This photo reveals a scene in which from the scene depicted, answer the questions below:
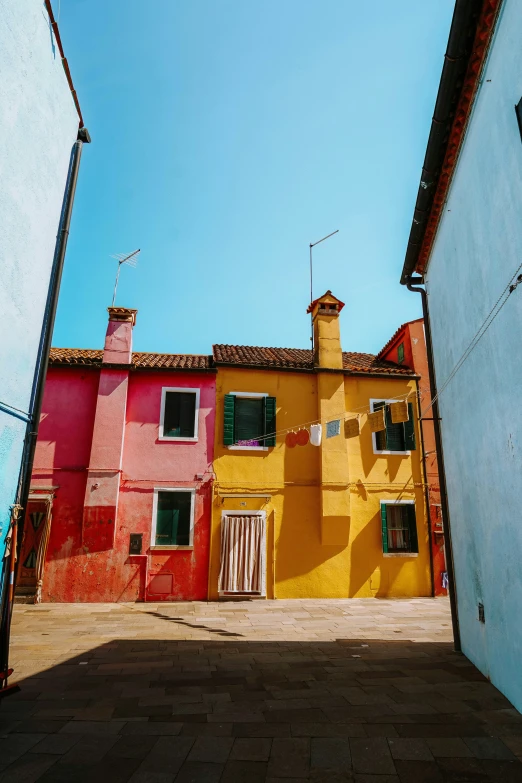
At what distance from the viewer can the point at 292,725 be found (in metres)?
4.34

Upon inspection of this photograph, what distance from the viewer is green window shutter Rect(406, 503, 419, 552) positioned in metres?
13.4

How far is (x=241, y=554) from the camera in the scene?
1253cm

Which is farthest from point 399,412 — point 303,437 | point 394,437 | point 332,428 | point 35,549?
point 35,549

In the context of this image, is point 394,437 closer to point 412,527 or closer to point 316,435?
point 412,527

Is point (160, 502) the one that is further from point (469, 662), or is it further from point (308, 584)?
point (469, 662)

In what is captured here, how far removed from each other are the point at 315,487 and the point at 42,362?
915 cm

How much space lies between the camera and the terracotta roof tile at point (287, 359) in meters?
14.2

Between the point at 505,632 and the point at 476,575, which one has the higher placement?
the point at 476,575

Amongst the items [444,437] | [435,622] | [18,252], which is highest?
[18,252]

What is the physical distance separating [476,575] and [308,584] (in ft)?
23.9

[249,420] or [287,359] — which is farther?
[287,359]

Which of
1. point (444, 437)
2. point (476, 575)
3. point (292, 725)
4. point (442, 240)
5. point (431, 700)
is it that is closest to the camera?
point (292, 725)

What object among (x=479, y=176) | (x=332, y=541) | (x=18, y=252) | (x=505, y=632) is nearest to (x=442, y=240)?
(x=479, y=176)

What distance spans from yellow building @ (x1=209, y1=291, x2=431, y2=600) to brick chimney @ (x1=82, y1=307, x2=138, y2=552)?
9.11 feet
